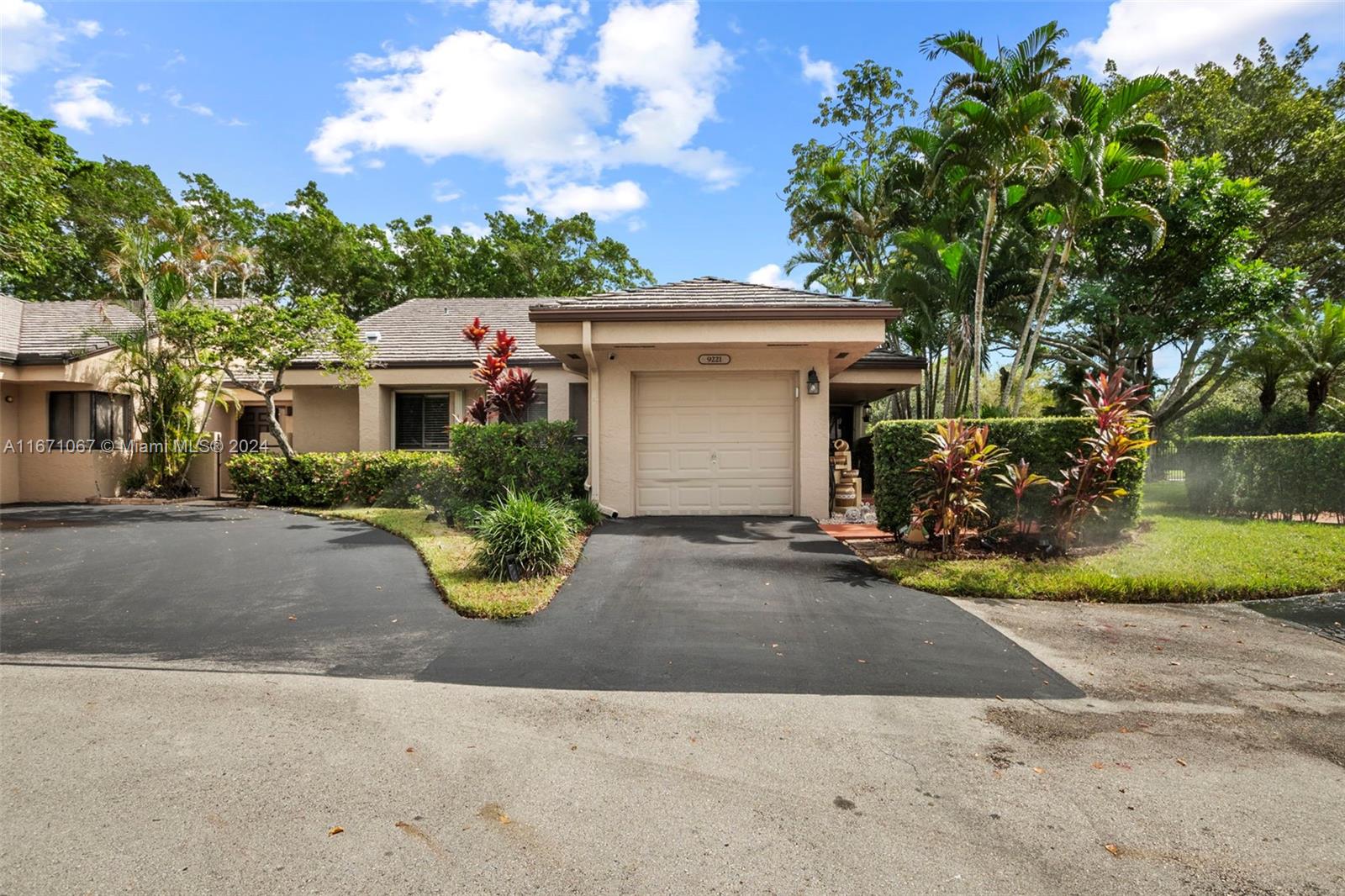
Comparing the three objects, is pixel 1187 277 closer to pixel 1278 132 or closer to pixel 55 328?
Result: pixel 1278 132

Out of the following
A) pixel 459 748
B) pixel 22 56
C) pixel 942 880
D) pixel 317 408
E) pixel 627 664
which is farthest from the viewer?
pixel 317 408

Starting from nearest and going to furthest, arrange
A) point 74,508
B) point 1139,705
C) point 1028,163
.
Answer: point 1139,705, point 1028,163, point 74,508

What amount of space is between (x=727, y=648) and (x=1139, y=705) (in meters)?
2.77

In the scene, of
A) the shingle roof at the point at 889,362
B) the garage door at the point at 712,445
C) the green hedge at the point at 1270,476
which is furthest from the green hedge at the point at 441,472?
the green hedge at the point at 1270,476

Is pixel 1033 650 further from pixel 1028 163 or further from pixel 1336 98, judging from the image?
pixel 1336 98

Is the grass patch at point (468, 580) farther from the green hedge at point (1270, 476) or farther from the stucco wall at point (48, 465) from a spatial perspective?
the green hedge at point (1270, 476)

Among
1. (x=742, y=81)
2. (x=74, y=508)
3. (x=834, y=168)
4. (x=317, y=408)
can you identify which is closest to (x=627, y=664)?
(x=742, y=81)

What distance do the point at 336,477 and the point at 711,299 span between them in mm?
9036

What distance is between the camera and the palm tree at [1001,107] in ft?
37.1

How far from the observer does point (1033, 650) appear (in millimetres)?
5289

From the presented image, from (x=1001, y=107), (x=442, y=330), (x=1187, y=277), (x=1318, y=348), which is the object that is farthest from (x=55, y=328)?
(x=1318, y=348)

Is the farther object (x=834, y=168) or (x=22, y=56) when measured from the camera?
(x=834, y=168)

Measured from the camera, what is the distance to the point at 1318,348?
14.5 metres

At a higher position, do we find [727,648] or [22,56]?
[22,56]
